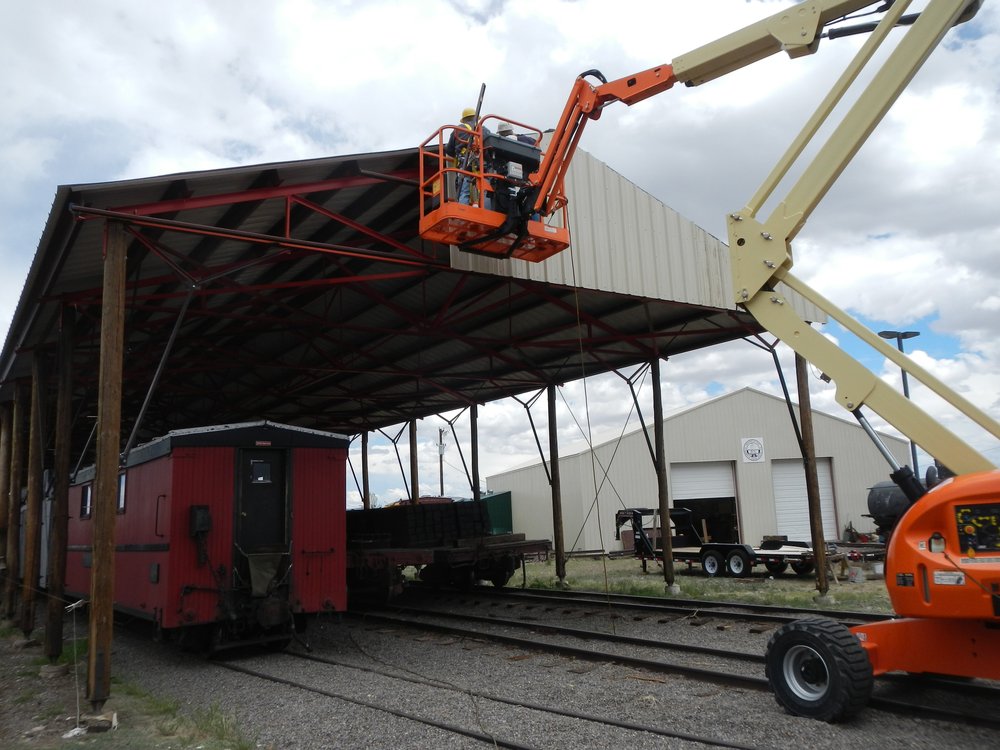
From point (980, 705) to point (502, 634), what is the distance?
21.8 feet

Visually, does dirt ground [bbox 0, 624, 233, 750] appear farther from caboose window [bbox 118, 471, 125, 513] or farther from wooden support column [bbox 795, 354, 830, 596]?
wooden support column [bbox 795, 354, 830, 596]

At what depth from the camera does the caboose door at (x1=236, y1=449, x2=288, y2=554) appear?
11.1m

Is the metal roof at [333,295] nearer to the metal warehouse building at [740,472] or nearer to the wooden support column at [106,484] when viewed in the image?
the wooden support column at [106,484]

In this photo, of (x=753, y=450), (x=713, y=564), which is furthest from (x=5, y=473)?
(x=753, y=450)

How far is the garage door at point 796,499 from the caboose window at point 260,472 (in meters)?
24.8

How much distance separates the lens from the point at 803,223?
704 cm

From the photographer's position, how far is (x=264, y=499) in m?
11.3

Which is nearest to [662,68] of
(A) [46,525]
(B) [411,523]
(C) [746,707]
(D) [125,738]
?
(C) [746,707]

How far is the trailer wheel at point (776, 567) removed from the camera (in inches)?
787

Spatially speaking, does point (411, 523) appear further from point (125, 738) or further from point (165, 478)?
point (125, 738)

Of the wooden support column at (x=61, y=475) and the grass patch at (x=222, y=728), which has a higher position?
the wooden support column at (x=61, y=475)

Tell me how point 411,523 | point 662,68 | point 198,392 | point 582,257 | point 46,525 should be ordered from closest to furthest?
1. point 662,68
2. point 582,257
3. point 411,523
4. point 46,525
5. point 198,392

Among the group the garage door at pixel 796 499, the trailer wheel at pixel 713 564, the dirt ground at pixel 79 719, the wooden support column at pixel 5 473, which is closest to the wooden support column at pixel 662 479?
the trailer wheel at pixel 713 564

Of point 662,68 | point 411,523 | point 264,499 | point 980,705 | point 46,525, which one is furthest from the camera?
point 46,525
